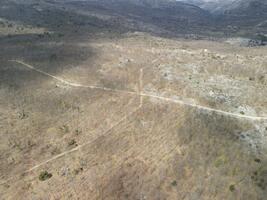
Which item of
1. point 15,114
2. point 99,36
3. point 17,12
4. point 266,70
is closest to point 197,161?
point 15,114

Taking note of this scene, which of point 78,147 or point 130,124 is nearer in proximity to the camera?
point 78,147

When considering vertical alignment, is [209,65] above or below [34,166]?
above

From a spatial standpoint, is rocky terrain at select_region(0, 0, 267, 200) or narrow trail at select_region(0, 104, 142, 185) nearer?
rocky terrain at select_region(0, 0, 267, 200)

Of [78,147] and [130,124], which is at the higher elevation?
[130,124]

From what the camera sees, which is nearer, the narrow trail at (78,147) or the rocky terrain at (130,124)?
the rocky terrain at (130,124)

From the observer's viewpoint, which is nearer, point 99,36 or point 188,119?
point 188,119

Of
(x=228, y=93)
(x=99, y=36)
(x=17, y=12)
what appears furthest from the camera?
(x=17, y=12)

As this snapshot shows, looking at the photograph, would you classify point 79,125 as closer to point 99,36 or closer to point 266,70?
point 266,70

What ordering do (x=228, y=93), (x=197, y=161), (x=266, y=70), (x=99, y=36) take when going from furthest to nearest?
(x=99, y=36) < (x=266, y=70) < (x=228, y=93) < (x=197, y=161)
